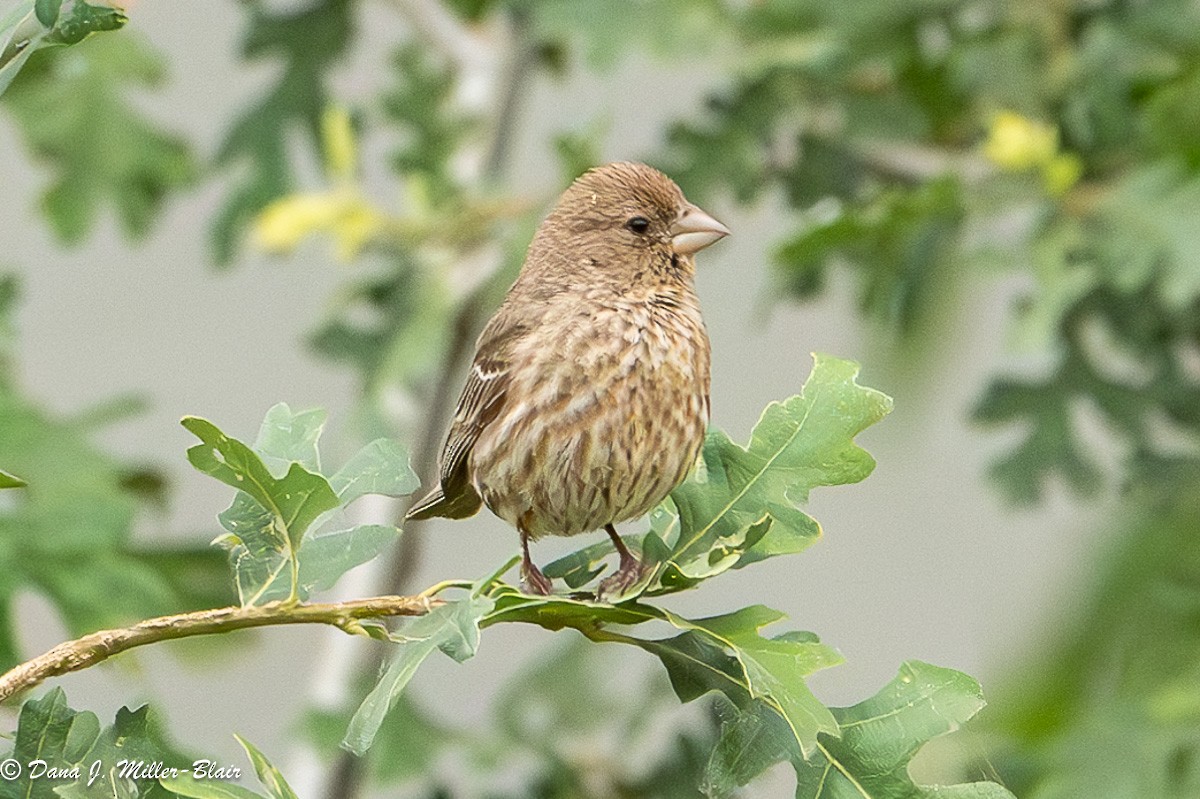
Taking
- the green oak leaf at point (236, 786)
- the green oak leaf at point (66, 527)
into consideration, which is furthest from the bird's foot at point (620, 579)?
the green oak leaf at point (66, 527)

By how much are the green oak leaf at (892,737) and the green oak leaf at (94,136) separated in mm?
2460

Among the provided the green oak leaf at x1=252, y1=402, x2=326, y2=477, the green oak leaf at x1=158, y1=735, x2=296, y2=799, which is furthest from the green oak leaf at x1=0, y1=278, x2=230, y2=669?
the green oak leaf at x1=158, y1=735, x2=296, y2=799

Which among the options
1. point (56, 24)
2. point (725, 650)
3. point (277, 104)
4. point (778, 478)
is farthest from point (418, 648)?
point (277, 104)

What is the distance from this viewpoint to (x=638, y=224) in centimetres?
215

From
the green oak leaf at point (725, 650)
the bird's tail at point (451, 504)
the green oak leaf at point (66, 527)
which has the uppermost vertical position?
the green oak leaf at point (725, 650)

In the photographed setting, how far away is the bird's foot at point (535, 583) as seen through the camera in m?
1.77

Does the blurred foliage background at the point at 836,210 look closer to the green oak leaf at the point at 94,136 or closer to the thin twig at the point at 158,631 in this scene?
the green oak leaf at the point at 94,136

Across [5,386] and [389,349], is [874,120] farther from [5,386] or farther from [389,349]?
[5,386]

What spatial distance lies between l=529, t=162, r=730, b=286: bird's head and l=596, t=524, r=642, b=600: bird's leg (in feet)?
1.49

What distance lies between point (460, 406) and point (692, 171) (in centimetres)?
134

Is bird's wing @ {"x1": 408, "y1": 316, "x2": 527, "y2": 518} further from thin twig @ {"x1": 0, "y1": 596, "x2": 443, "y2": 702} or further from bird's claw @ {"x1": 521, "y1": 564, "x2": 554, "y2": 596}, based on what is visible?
thin twig @ {"x1": 0, "y1": 596, "x2": 443, "y2": 702}

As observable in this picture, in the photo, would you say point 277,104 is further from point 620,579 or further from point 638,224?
point 620,579

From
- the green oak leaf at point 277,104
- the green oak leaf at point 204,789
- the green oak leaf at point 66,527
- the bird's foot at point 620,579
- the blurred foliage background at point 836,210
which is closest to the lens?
the green oak leaf at point 204,789

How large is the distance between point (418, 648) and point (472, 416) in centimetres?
69
